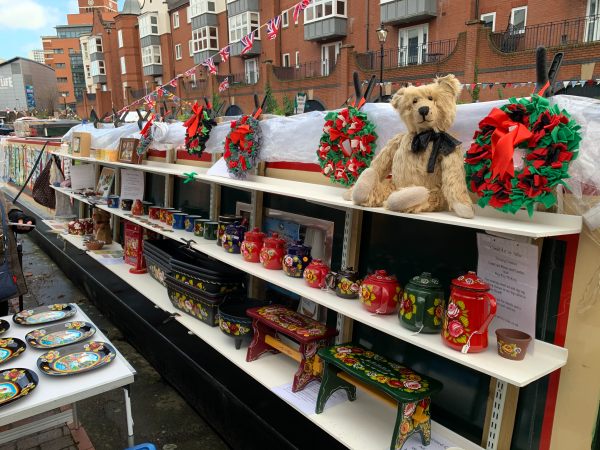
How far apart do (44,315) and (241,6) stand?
22221mm

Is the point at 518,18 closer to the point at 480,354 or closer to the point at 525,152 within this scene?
the point at 525,152

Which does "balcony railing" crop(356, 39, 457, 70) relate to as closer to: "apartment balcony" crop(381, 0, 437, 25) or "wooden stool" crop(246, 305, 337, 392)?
"apartment balcony" crop(381, 0, 437, 25)

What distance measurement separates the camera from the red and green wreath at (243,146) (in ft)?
9.11

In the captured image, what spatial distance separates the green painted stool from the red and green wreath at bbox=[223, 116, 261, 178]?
4.27 ft

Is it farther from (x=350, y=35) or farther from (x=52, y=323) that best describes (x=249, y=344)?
(x=350, y=35)

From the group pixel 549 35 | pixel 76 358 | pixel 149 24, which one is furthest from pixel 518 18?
pixel 149 24

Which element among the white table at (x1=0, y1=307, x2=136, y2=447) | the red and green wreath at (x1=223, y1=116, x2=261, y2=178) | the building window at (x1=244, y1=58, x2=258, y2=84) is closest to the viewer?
the white table at (x1=0, y1=307, x2=136, y2=447)

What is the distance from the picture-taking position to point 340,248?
97.8 inches

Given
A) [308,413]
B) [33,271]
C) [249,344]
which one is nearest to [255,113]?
[249,344]

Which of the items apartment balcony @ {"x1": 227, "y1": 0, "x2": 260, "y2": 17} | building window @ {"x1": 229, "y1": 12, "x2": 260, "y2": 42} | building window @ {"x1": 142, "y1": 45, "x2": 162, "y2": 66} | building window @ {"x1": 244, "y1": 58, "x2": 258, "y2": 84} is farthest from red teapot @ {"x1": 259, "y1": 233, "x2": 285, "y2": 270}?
building window @ {"x1": 142, "y1": 45, "x2": 162, "y2": 66}

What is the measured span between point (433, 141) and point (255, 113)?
4.94 feet

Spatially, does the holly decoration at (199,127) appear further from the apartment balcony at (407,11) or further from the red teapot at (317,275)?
the apartment balcony at (407,11)

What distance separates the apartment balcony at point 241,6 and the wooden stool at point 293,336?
2220 centimetres

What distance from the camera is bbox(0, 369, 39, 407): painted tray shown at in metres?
1.97
